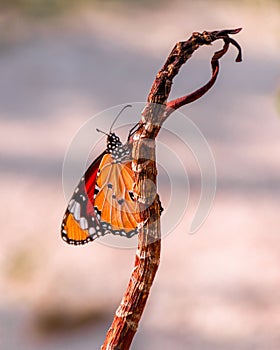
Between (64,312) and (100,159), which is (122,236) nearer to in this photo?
(100,159)

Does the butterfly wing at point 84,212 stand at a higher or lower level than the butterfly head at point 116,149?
lower

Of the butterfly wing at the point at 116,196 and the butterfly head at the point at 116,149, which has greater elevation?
the butterfly head at the point at 116,149

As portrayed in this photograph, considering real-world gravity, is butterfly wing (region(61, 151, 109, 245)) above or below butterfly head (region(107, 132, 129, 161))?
below

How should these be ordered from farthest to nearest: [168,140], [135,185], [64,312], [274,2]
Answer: [274,2], [64,312], [168,140], [135,185]

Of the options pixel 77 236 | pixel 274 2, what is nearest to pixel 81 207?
pixel 77 236

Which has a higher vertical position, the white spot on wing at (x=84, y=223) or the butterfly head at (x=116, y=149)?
the butterfly head at (x=116, y=149)
